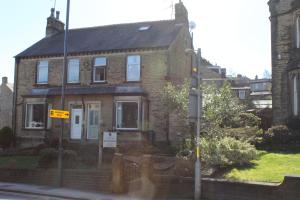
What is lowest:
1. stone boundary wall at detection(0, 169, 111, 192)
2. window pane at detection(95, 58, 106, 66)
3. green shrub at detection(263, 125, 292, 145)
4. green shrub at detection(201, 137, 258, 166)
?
stone boundary wall at detection(0, 169, 111, 192)

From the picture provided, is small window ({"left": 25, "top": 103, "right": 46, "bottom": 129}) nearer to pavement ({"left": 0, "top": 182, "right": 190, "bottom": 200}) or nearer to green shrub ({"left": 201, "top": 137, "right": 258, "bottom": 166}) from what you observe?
pavement ({"left": 0, "top": 182, "right": 190, "bottom": 200})

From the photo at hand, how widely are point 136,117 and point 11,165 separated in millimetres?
8317

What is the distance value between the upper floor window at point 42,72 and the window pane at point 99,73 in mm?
4097

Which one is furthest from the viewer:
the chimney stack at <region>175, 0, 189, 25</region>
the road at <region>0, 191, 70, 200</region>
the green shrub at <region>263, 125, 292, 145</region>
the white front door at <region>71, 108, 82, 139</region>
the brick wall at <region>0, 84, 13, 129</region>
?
the brick wall at <region>0, 84, 13, 129</region>

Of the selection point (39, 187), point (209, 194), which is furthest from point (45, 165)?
point (209, 194)

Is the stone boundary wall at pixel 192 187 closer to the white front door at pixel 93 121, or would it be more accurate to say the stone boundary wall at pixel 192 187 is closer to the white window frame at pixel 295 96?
the white window frame at pixel 295 96

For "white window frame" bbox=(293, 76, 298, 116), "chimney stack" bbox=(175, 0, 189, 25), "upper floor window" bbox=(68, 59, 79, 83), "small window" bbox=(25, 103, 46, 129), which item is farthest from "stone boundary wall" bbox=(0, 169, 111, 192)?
"chimney stack" bbox=(175, 0, 189, 25)

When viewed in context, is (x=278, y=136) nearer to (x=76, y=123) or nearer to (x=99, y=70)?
(x=99, y=70)

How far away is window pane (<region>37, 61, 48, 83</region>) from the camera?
30078mm

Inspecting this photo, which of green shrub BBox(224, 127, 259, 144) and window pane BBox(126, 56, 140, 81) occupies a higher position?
window pane BBox(126, 56, 140, 81)

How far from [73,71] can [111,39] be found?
11.6 ft

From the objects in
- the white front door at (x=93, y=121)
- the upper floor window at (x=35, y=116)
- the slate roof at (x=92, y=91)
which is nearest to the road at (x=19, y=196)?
the slate roof at (x=92, y=91)

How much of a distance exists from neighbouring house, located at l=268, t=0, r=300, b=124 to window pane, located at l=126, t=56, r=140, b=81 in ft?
27.8

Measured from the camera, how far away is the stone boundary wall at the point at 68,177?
16734 mm
